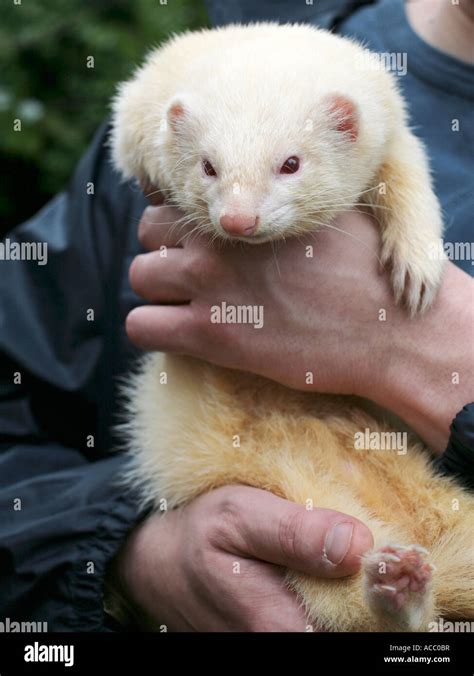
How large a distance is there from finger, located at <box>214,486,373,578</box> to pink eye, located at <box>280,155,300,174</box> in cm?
55

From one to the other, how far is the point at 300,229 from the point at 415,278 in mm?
212

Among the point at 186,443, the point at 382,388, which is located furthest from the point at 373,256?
the point at 186,443

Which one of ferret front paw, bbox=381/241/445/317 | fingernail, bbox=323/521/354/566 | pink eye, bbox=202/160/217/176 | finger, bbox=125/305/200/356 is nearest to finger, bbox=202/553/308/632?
fingernail, bbox=323/521/354/566

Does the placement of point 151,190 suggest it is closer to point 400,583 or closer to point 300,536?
point 300,536

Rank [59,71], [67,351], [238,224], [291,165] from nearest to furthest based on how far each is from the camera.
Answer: [238,224], [291,165], [67,351], [59,71]

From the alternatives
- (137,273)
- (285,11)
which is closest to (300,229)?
(137,273)

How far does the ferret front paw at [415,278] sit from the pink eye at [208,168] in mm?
354

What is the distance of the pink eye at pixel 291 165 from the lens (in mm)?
1346

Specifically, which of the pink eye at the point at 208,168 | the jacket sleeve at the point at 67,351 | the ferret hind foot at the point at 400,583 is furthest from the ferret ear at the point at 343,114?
the ferret hind foot at the point at 400,583

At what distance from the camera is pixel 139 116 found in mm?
1670

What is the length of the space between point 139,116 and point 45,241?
357 mm

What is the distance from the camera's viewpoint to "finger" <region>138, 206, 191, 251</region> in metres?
1.55

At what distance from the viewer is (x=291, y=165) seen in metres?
1.35

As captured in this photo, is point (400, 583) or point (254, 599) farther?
point (254, 599)
